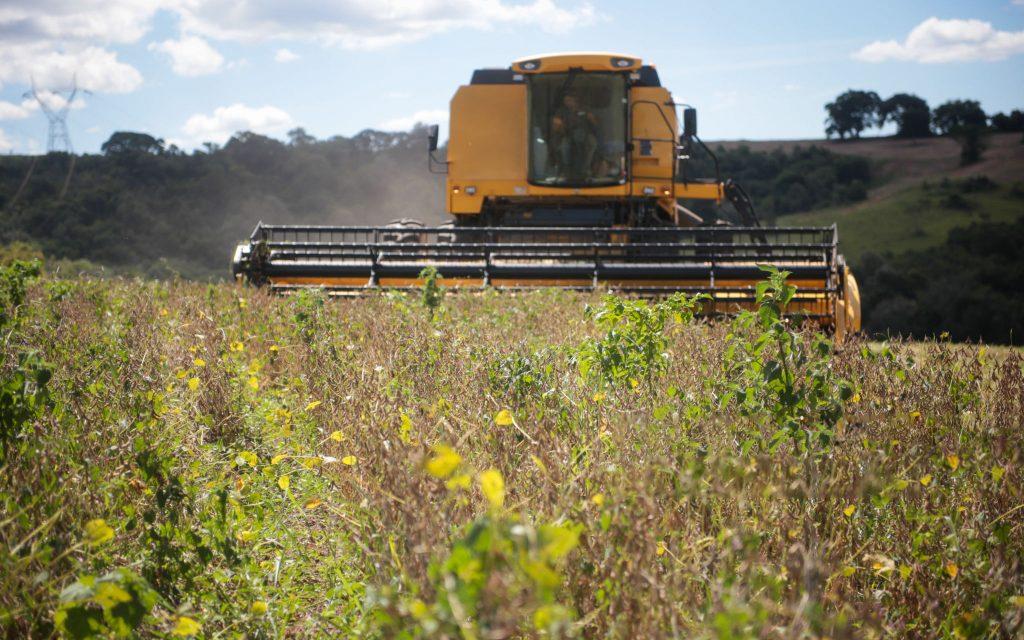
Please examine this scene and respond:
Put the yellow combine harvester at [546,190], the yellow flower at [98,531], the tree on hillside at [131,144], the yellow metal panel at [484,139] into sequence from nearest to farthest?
1. the yellow flower at [98,531]
2. the yellow combine harvester at [546,190]
3. the yellow metal panel at [484,139]
4. the tree on hillside at [131,144]

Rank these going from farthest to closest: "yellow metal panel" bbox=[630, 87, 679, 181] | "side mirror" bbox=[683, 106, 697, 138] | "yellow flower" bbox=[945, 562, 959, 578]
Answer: "yellow metal panel" bbox=[630, 87, 679, 181] → "side mirror" bbox=[683, 106, 697, 138] → "yellow flower" bbox=[945, 562, 959, 578]

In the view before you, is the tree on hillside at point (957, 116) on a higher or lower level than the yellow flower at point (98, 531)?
higher

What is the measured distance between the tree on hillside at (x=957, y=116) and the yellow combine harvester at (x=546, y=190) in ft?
130

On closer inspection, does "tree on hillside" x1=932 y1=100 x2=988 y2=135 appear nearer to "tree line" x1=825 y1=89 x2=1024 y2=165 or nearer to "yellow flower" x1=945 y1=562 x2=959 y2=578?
"tree line" x1=825 y1=89 x2=1024 y2=165

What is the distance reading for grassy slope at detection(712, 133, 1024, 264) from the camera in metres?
35.5

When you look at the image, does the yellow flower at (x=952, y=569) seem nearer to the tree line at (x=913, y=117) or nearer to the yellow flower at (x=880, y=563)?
the yellow flower at (x=880, y=563)

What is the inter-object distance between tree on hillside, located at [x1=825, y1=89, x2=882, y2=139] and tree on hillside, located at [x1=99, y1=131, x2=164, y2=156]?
109ft

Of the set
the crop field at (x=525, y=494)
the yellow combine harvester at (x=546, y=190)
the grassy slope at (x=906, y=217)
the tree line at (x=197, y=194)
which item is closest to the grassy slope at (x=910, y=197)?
the grassy slope at (x=906, y=217)

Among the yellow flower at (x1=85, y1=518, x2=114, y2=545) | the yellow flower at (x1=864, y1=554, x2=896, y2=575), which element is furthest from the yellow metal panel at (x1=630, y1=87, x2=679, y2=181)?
the yellow flower at (x1=85, y1=518, x2=114, y2=545)

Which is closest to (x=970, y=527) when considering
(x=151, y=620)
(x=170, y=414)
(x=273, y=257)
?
(x=151, y=620)

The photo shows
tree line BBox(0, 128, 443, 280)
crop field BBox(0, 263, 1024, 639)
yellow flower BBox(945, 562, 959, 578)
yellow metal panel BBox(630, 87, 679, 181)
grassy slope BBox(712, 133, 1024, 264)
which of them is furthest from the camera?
grassy slope BBox(712, 133, 1024, 264)

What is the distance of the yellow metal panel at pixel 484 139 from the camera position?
11.5m

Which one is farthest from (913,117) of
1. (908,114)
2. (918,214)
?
(918,214)

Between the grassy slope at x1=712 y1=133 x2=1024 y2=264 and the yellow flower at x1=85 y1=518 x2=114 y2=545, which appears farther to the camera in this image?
the grassy slope at x1=712 y1=133 x2=1024 y2=264
